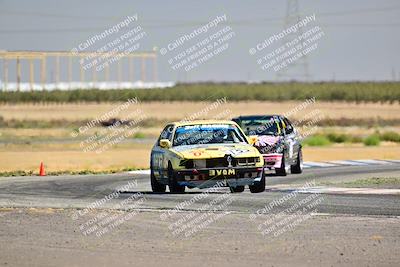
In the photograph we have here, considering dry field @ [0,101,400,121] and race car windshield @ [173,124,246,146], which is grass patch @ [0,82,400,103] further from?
race car windshield @ [173,124,246,146]

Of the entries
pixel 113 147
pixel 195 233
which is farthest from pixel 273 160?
pixel 113 147

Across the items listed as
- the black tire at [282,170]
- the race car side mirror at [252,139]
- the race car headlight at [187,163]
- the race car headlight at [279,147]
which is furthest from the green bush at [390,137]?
the race car headlight at [187,163]

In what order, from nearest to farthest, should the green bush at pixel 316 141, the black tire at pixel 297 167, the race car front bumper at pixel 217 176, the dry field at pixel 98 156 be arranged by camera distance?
1. the race car front bumper at pixel 217 176
2. the black tire at pixel 297 167
3. the dry field at pixel 98 156
4. the green bush at pixel 316 141

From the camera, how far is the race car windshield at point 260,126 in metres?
27.1

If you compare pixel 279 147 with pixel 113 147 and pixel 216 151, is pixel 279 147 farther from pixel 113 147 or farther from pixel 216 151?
pixel 113 147

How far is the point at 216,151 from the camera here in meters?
20.5

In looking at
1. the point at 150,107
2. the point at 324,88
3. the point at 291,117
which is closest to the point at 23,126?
the point at 291,117

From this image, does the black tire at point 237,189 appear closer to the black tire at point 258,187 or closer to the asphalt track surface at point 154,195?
the asphalt track surface at point 154,195

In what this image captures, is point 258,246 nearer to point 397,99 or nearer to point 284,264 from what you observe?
point 284,264

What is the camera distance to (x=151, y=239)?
14.1 metres

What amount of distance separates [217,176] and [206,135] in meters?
1.52

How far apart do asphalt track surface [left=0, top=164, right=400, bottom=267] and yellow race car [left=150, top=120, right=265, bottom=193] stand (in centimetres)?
32

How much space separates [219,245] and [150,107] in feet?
332

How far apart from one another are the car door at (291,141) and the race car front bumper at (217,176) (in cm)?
654
